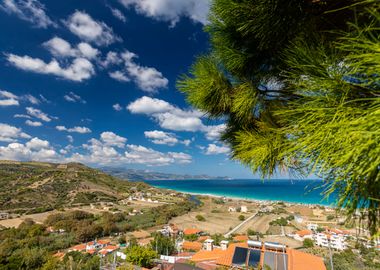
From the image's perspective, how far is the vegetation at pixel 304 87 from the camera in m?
0.77

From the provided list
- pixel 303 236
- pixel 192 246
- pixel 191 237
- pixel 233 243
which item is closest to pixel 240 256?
pixel 233 243

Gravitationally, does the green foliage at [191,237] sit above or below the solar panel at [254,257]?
below

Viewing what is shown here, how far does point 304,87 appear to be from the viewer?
112cm

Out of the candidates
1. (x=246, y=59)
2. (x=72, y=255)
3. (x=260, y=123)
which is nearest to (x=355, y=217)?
(x=260, y=123)

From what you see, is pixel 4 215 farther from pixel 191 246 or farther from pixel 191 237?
pixel 191 246

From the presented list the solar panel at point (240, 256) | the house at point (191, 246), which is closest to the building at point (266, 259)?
the solar panel at point (240, 256)

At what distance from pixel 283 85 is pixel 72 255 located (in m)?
19.6

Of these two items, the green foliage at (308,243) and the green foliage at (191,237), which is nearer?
the green foliage at (308,243)

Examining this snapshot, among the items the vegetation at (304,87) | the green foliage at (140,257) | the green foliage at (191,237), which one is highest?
the vegetation at (304,87)

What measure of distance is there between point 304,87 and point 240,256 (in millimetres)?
11588

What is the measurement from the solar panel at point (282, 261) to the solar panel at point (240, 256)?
1.49m

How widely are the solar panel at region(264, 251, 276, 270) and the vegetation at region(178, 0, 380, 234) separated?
10.4 meters

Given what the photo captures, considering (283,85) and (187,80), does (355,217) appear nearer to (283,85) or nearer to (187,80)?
(283,85)

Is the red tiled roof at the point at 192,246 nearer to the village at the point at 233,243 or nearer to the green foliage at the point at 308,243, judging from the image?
the village at the point at 233,243
